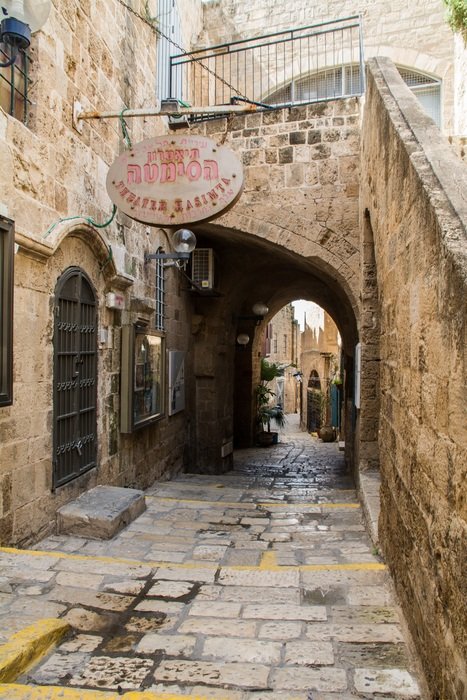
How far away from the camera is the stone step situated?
396 cm

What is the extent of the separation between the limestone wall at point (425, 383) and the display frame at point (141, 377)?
2.90 metres

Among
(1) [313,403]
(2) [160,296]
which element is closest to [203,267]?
(2) [160,296]

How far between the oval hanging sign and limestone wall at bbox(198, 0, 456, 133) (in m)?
7.63

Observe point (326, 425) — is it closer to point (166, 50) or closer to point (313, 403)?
point (313, 403)

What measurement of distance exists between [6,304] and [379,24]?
10.7m

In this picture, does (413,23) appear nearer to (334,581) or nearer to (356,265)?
(356,265)

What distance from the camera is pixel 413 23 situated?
414 inches

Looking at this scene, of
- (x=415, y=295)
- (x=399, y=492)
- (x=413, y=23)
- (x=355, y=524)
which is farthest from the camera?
(x=413, y=23)

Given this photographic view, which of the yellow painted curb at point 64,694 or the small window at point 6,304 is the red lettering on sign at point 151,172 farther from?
the yellow painted curb at point 64,694

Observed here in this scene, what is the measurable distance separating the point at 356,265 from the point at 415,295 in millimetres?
4146

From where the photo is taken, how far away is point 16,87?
3.83 m

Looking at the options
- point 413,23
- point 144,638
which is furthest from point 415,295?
point 413,23

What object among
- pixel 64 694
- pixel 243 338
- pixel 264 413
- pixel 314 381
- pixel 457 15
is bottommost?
pixel 264 413

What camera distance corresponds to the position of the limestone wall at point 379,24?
10320 millimetres
